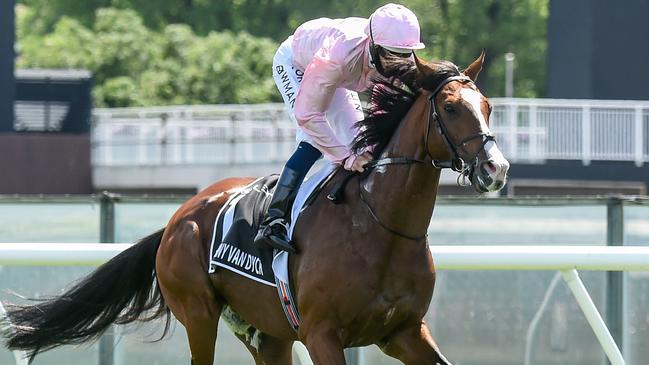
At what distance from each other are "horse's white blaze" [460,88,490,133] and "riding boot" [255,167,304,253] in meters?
0.83

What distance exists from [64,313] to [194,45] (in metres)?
27.8

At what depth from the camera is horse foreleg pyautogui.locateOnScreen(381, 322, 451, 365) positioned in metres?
4.66

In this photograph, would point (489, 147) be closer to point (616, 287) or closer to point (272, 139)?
point (616, 287)

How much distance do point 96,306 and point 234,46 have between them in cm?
2680

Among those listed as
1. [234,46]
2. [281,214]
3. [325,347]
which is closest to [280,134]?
[234,46]

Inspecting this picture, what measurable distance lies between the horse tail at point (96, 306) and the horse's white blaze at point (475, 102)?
1810 mm

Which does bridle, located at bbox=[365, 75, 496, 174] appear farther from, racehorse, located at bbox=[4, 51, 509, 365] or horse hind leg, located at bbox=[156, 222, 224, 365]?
horse hind leg, located at bbox=[156, 222, 224, 365]

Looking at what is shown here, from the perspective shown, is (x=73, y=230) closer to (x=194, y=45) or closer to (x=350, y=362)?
(x=350, y=362)

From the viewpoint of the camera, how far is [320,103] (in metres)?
4.80

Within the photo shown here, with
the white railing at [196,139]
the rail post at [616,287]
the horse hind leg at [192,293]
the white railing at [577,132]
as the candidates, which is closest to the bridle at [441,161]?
the horse hind leg at [192,293]

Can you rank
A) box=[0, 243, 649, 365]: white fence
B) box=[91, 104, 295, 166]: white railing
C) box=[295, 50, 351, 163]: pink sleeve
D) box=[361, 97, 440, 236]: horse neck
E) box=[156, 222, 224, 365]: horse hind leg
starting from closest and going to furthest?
box=[361, 97, 440, 236]: horse neck, box=[295, 50, 351, 163]: pink sleeve, box=[0, 243, 649, 365]: white fence, box=[156, 222, 224, 365]: horse hind leg, box=[91, 104, 295, 166]: white railing

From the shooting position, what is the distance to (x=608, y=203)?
6.36 m

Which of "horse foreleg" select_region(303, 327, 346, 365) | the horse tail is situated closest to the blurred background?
the horse tail

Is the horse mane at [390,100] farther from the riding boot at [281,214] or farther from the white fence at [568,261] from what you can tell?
the white fence at [568,261]
